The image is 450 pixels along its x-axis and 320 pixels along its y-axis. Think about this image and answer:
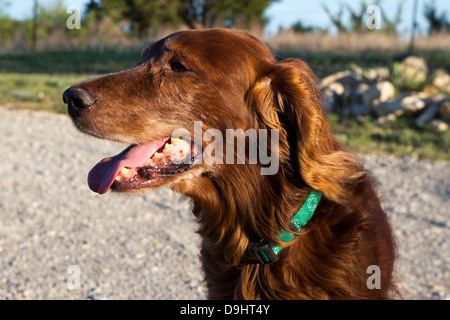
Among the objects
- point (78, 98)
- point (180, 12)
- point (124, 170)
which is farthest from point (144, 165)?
point (180, 12)

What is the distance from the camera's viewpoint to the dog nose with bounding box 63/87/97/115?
2.28 m

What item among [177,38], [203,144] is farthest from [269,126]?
[177,38]

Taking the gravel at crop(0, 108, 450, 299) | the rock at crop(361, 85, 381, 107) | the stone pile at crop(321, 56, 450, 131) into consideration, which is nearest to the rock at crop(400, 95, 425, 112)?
the stone pile at crop(321, 56, 450, 131)

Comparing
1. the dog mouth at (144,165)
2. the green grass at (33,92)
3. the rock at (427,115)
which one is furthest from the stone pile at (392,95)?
the dog mouth at (144,165)

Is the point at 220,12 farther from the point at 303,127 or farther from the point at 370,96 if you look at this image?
the point at 303,127

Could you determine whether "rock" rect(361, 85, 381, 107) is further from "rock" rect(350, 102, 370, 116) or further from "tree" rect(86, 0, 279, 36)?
"tree" rect(86, 0, 279, 36)

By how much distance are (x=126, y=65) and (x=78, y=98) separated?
14.1 meters

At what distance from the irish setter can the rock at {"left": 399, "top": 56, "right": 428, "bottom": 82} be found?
8.37 m

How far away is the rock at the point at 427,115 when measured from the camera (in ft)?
29.3

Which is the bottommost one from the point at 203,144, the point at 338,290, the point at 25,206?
the point at 25,206

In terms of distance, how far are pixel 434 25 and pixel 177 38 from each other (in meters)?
18.0

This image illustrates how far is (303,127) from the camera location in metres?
2.26
